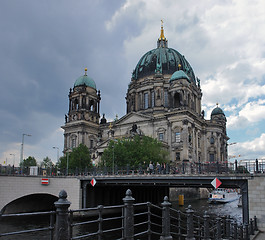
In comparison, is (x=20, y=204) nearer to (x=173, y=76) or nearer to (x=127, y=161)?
(x=127, y=161)

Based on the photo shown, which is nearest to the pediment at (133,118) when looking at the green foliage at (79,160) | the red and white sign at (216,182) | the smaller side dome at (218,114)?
the green foliage at (79,160)

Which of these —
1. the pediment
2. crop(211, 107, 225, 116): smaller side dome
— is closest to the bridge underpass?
the pediment

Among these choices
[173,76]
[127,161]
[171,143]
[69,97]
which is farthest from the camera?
[69,97]

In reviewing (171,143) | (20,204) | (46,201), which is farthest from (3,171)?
(171,143)

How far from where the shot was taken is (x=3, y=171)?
42.7 meters

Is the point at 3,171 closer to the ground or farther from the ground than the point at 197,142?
closer to the ground

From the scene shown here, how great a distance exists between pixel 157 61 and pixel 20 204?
5748cm

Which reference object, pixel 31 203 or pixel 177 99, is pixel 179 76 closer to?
pixel 177 99

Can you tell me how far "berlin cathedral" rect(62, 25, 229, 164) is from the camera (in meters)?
72.1

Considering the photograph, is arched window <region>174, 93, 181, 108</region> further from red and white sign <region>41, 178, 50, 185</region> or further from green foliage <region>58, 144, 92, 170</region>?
red and white sign <region>41, 178, 50, 185</region>

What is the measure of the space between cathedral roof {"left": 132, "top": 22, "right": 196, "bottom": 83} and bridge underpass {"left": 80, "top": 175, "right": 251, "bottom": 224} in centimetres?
3864

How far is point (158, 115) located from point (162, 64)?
18.4 m

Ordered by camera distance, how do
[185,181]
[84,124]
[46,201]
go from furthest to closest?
1. [84,124]
2. [46,201]
3. [185,181]

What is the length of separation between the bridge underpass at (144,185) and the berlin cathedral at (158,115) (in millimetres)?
17178
